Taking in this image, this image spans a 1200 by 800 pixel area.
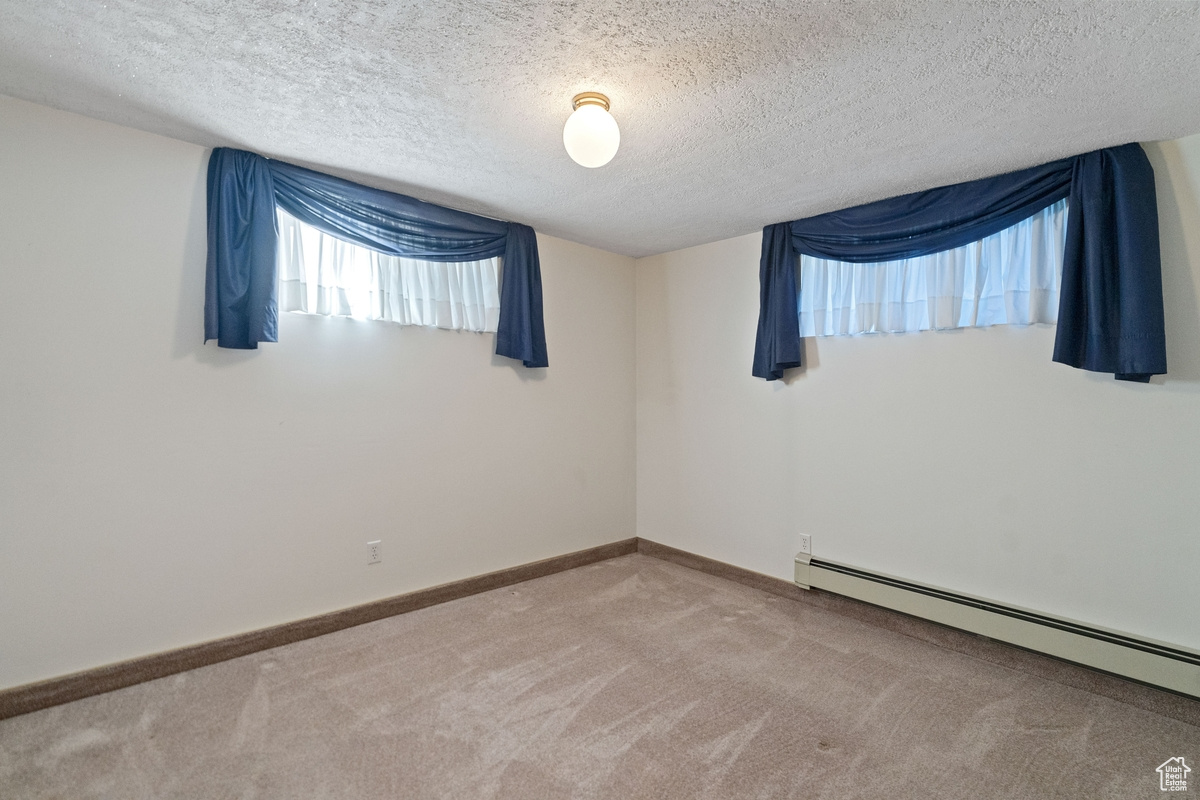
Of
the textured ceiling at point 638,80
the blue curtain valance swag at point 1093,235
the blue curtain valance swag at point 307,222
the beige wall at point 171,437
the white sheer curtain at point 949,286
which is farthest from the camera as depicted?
the white sheer curtain at point 949,286

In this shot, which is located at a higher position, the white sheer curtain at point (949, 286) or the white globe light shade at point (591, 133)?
the white globe light shade at point (591, 133)

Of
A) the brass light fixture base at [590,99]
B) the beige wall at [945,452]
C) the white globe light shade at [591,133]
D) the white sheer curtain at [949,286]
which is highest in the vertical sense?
the brass light fixture base at [590,99]

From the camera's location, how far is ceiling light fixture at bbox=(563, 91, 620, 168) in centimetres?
197

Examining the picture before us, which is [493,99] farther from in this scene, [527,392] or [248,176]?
[527,392]

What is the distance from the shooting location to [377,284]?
3086 millimetres

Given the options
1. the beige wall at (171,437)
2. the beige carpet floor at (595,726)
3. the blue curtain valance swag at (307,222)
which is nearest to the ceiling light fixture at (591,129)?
the blue curtain valance swag at (307,222)

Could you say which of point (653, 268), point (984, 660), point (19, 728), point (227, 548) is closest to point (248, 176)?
point (227, 548)

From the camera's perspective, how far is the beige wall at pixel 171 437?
216 cm

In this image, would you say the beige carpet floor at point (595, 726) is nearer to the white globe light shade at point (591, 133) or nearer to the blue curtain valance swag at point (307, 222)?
the blue curtain valance swag at point (307, 222)

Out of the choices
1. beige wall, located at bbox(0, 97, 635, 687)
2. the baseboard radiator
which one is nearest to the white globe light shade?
beige wall, located at bbox(0, 97, 635, 687)

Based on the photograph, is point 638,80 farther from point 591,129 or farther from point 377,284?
point 377,284

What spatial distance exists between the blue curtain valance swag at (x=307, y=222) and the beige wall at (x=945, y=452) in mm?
1277

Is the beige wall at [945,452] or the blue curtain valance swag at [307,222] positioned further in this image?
the blue curtain valance swag at [307,222]

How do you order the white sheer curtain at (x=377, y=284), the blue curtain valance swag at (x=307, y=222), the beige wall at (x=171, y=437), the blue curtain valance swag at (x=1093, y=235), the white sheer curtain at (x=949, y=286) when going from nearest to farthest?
the beige wall at (x=171, y=437) < the blue curtain valance swag at (x=1093, y=235) < the blue curtain valance swag at (x=307, y=222) < the white sheer curtain at (x=949, y=286) < the white sheer curtain at (x=377, y=284)
